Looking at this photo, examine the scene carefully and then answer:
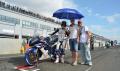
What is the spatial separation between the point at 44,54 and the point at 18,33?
5885cm

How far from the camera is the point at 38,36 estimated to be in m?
11.8

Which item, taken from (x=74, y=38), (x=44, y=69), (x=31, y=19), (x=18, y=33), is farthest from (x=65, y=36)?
(x=31, y=19)

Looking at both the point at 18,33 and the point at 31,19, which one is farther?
the point at 31,19

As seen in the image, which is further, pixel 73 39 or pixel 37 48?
pixel 73 39

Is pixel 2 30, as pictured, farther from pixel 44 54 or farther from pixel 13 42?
pixel 44 54

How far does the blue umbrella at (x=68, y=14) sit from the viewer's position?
14238 millimetres

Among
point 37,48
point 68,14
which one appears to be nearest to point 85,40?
point 68,14

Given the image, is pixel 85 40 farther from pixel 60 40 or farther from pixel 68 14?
pixel 68 14

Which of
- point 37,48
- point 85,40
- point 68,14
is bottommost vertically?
point 37,48

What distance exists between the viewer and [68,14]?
14.8 meters

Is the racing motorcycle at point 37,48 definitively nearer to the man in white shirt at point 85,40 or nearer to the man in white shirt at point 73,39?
the man in white shirt at point 73,39

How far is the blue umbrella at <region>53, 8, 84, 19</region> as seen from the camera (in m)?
14.2

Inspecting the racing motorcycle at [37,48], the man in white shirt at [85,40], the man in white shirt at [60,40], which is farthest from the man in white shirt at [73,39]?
the racing motorcycle at [37,48]

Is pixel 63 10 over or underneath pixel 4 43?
over
